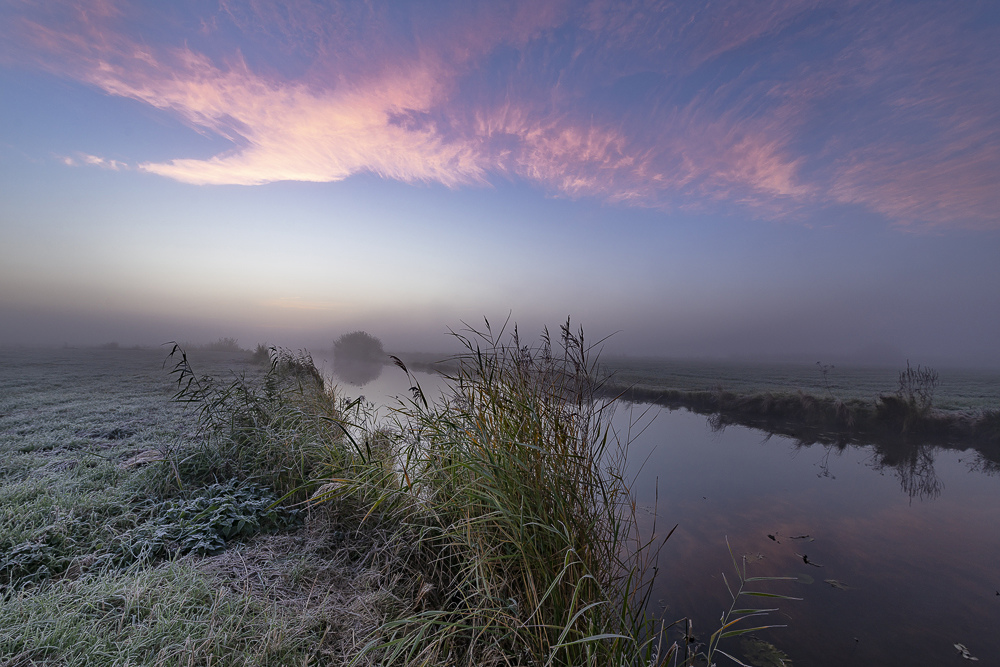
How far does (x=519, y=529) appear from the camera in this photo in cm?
211

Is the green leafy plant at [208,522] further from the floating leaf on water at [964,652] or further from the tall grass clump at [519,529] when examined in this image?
the floating leaf on water at [964,652]

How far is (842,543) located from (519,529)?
4.91 meters

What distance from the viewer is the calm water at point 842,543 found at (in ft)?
10.5

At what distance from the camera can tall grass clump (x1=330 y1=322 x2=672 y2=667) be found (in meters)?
1.90

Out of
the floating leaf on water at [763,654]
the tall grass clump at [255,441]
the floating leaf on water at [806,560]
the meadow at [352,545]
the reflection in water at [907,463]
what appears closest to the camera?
the meadow at [352,545]

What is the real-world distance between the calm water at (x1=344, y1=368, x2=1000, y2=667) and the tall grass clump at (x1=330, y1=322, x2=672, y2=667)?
4.01 feet

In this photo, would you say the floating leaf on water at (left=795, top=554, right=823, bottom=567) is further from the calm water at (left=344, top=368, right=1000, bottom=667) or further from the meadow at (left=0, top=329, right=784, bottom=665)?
the meadow at (left=0, top=329, right=784, bottom=665)

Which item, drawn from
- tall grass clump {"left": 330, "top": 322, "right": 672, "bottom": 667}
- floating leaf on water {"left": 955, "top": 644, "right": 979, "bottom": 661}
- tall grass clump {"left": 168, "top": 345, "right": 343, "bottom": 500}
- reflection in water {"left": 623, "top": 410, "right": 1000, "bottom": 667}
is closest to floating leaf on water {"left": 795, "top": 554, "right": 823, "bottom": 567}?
reflection in water {"left": 623, "top": 410, "right": 1000, "bottom": 667}

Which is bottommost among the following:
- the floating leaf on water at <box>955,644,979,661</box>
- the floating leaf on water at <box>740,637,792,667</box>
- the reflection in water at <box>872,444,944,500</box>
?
the floating leaf on water at <box>740,637,792,667</box>

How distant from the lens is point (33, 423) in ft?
17.3

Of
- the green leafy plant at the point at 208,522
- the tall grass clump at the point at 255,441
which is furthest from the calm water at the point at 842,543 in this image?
the green leafy plant at the point at 208,522

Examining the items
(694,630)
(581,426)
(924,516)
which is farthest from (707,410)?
(581,426)

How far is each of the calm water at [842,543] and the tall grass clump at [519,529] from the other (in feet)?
4.01

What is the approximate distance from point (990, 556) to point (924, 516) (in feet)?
3.55
